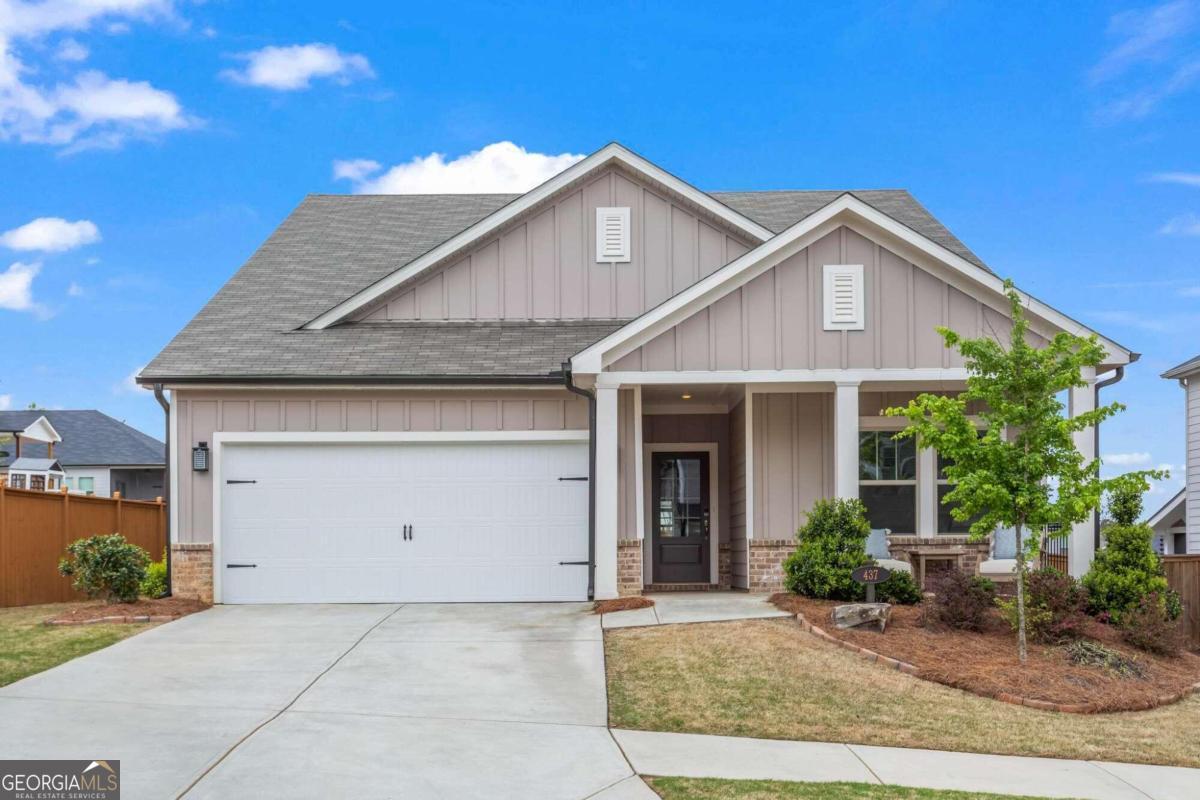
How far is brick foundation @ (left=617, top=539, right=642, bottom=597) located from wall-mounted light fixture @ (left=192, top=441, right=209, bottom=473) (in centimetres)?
543

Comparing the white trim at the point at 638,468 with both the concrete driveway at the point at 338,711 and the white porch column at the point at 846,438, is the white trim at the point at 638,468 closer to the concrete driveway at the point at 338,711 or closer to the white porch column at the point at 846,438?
the concrete driveway at the point at 338,711

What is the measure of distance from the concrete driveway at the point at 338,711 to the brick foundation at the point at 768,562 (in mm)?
2873

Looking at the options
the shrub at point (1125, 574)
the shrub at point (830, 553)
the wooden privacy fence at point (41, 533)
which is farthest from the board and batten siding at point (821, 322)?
the wooden privacy fence at point (41, 533)

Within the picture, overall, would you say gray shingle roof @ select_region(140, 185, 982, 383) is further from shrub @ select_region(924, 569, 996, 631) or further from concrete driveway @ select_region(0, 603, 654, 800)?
shrub @ select_region(924, 569, 996, 631)

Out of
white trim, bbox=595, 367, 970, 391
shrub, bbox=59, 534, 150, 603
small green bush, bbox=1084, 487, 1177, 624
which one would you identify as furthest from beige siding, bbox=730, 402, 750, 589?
shrub, bbox=59, 534, 150, 603

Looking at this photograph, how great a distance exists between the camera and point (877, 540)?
14.2 metres

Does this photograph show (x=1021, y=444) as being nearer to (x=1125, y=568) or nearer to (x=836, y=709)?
(x=1125, y=568)

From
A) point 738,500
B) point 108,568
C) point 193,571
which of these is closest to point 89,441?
point 193,571

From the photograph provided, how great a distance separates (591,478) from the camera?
45.9 feet

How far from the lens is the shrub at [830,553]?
41.6 feet

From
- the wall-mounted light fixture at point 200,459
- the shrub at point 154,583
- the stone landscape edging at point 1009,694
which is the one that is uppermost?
the wall-mounted light fixture at point 200,459

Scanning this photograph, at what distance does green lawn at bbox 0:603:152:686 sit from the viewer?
32.8 feet

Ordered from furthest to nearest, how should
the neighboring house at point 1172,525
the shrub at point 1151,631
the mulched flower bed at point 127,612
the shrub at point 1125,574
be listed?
the neighboring house at point 1172,525, the mulched flower bed at point 127,612, the shrub at point 1125,574, the shrub at point 1151,631

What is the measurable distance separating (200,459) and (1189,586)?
42.4ft
